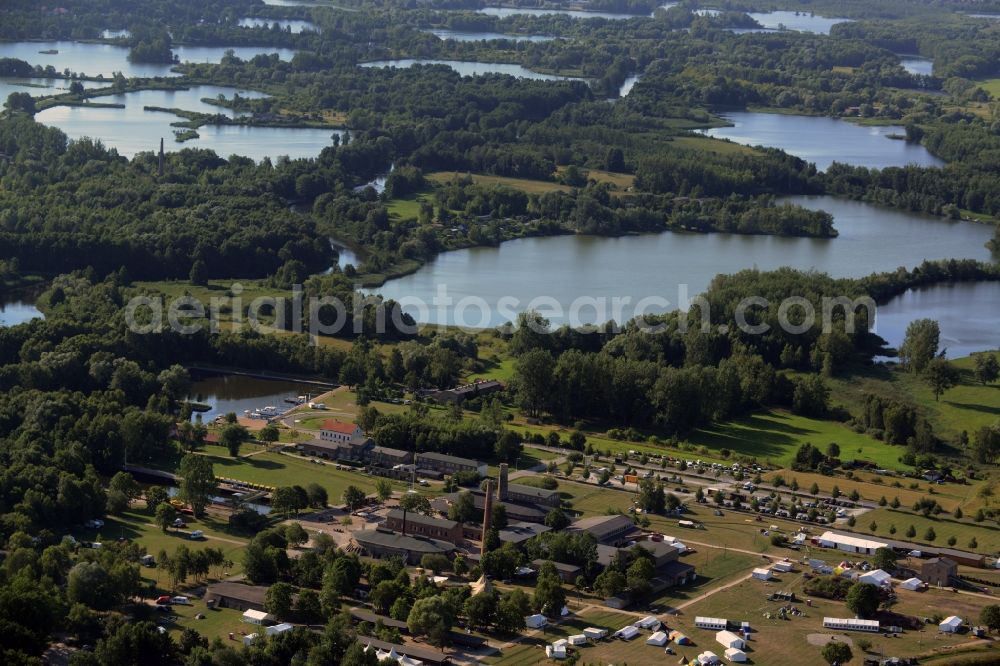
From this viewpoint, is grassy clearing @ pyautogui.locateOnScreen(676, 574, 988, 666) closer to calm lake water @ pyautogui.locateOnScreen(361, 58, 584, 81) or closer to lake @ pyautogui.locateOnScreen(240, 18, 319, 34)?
calm lake water @ pyautogui.locateOnScreen(361, 58, 584, 81)

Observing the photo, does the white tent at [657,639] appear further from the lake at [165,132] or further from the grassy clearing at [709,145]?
the grassy clearing at [709,145]

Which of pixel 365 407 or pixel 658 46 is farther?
pixel 658 46

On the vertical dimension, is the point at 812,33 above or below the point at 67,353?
above

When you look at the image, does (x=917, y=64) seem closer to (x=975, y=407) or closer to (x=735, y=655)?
(x=975, y=407)

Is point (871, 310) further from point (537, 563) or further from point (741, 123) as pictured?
point (741, 123)

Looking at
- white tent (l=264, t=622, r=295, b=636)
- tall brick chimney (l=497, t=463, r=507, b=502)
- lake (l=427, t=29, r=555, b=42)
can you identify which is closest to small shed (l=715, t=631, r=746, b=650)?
white tent (l=264, t=622, r=295, b=636)

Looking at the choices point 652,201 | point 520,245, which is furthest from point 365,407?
point 652,201

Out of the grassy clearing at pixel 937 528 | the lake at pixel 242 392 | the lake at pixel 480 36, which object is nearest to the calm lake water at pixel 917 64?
the lake at pixel 480 36

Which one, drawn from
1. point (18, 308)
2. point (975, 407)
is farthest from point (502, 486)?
point (18, 308)
